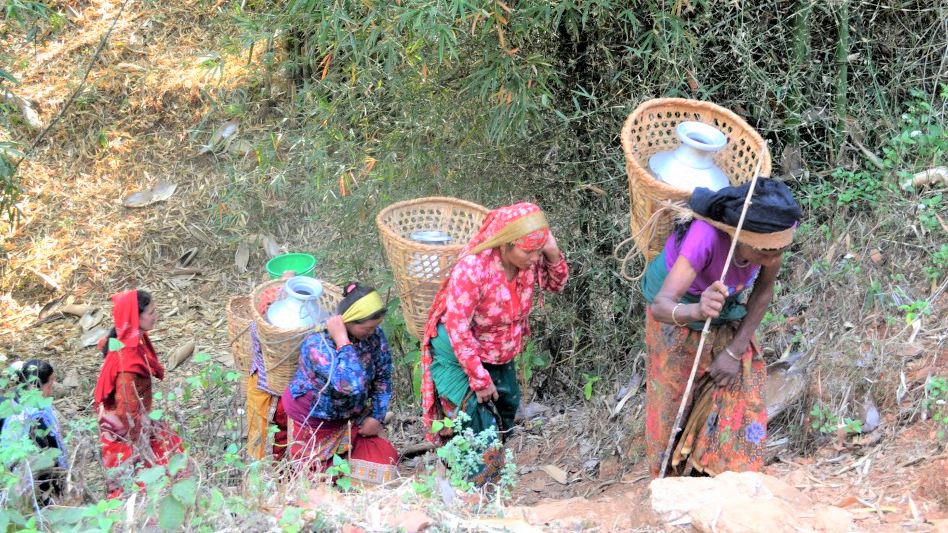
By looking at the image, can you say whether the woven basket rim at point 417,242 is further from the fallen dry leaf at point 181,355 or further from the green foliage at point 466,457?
the fallen dry leaf at point 181,355

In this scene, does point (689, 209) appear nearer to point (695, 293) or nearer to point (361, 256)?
point (695, 293)

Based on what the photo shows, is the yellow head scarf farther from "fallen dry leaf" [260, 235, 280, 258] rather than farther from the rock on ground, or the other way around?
"fallen dry leaf" [260, 235, 280, 258]

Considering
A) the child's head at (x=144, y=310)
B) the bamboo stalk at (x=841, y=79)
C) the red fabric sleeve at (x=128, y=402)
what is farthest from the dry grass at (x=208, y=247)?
the child's head at (x=144, y=310)

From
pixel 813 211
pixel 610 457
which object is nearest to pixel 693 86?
pixel 813 211

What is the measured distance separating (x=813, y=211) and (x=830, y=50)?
2.73 ft

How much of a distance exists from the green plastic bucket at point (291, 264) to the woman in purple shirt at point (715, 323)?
188 centimetres

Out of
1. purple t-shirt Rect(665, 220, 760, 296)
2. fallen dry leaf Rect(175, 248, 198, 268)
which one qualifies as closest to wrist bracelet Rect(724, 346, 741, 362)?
purple t-shirt Rect(665, 220, 760, 296)

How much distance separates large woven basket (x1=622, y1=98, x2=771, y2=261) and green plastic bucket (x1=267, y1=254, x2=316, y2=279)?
1.81m

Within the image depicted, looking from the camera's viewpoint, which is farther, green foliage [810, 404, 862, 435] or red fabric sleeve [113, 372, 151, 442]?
red fabric sleeve [113, 372, 151, 442]

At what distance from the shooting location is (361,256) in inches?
228

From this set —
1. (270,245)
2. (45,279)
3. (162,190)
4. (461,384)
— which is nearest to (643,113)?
(461,384)

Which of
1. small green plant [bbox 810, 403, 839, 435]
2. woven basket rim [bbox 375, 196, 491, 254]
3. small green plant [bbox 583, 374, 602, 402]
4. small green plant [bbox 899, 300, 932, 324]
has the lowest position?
small green plant [bbox 583, 374, 602, 402]

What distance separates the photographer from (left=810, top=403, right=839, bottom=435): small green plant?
373cm

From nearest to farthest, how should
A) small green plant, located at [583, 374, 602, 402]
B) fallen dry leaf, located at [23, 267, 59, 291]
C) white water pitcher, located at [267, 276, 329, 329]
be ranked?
white water pitcher, located at [267, 276, 329, 329], small green plant, located at [583, 374, 602, 402], fallen dry leaf, located at [23, 267, 59, 291]
